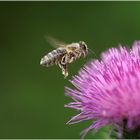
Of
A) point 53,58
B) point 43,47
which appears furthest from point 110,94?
point 43,47

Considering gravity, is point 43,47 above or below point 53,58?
above

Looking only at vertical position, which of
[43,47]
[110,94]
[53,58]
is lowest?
[110,94]

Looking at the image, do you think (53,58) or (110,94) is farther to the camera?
(53,58)

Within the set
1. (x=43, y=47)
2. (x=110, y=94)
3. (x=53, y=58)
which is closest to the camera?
(x=110, y=94)

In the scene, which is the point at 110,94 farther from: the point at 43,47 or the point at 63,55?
the point at 43,47

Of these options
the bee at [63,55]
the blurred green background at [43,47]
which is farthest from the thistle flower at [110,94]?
the blurred green background at [43,47]

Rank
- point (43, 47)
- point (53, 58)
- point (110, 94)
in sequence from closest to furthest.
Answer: point (110, 94) < point (53, 58) < point (43, 47)
